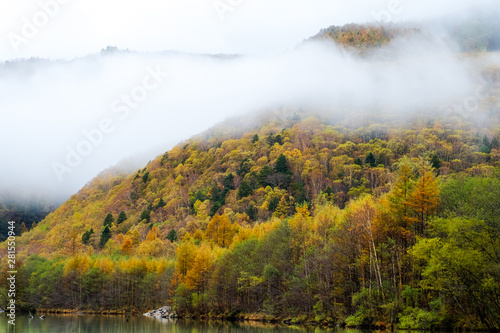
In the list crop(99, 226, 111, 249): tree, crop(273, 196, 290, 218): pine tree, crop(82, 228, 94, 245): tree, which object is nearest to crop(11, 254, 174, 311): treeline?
crop(273, 196, 290, 218): pine tree

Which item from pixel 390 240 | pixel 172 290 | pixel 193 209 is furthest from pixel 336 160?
pixel 390 240

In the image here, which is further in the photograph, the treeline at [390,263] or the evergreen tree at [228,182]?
the evergreen tree at [228,182]

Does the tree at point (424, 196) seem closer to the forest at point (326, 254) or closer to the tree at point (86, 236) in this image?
the forest at point (326, 254)

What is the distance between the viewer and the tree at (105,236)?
165400 mm

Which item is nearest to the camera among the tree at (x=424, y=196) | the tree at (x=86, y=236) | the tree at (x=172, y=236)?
the tree at (x=424, y=196)

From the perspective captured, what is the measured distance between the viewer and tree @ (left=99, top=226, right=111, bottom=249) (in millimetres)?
165400

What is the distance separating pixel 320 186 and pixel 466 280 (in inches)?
4447

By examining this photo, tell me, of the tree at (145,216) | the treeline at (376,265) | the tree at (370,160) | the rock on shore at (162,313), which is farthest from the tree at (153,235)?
the tree at (370,160)

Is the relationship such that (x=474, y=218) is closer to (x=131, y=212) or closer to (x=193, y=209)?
(x=193, y=209)

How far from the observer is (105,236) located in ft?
557

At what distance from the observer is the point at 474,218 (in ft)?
128

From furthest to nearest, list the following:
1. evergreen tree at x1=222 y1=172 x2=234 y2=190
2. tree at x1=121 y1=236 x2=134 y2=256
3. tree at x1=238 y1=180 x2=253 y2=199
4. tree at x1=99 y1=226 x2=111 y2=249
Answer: evergreen tree at x1=222 y1=172 x2=234 y2=190 < tree at x1=99 y1=226 x2=111 y2=249 < tree at x1=238 y1=180 x2=253 y2=199 < tree at x1=121 y1=236 x2=134 y2=256

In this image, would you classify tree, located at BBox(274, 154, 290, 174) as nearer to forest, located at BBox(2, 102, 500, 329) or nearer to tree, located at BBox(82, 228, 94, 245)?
forest, located at BBox(2, 102, 500, 329)

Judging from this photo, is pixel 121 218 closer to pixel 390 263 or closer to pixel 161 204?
pixel 161 204
